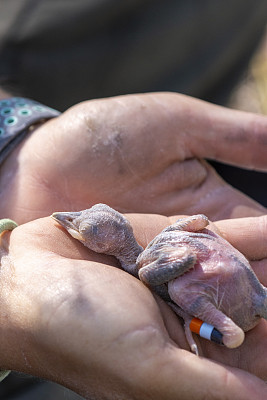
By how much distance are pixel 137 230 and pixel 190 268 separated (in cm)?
41

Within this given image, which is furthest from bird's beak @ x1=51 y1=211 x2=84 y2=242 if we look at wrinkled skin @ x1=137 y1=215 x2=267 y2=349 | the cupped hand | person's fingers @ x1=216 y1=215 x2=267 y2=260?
person's fingers @ x1=216 y1=215 x2=267 y2=260

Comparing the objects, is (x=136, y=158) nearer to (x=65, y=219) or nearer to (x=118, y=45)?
(x=65, y=219)

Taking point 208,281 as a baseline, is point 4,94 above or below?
above

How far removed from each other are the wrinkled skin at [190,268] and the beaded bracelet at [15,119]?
823mm

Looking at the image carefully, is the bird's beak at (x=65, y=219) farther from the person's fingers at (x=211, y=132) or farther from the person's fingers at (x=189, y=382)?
the person's fingers at (x=211, y=132)

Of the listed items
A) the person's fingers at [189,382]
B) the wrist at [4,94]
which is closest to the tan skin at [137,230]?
the person's fingers at [189,382]

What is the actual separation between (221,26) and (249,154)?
4.05 feet

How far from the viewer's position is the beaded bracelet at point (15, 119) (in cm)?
282

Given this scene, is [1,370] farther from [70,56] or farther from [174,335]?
[70,56]

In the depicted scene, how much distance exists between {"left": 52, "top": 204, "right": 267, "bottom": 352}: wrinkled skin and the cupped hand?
9cm

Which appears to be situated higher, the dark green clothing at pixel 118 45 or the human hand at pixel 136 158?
the dark green clothing at pixel 118 45

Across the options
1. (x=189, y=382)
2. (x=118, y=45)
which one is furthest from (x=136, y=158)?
(x=189, y=382)

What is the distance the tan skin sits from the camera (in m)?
1.67

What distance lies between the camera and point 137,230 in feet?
7.80
